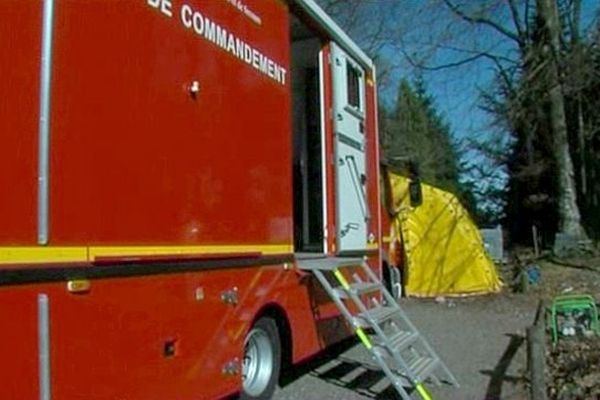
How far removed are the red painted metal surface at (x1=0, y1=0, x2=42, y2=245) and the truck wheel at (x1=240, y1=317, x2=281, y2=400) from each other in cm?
278

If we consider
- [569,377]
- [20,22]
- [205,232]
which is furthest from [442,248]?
[20,22]

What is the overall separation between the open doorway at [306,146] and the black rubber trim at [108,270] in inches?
122

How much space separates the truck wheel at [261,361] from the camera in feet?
20.0

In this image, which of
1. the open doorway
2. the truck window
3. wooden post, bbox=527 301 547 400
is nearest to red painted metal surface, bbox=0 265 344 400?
wooden post, bbox=527 301 547 400

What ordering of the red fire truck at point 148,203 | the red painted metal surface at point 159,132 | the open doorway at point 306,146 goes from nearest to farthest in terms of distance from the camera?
the red fire truck at point 148,203, the red painted metal surface at point 159,132, the open doorway at point 306,146

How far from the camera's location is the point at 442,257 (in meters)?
16.5

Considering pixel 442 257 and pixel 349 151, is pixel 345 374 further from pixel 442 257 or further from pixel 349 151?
pixel 442 257

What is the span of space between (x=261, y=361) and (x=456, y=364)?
3155mm

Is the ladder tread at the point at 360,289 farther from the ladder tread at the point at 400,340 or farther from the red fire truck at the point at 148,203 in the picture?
the ladder tread at the point at 400,340

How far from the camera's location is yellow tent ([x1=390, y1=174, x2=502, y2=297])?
16.4 metres

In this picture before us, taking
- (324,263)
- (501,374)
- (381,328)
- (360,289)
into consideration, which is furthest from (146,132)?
(501,374)

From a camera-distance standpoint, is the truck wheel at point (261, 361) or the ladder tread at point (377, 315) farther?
the ladder tread at point (377, 315)

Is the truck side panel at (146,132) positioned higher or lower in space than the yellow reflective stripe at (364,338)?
higher

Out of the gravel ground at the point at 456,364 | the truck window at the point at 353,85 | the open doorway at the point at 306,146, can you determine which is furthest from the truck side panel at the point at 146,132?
the open doorway at the point at 306,146
